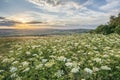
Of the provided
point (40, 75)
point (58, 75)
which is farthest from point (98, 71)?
point (40, 75)

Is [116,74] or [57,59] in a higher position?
[57,59]

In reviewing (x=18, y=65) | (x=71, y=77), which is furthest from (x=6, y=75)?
(x=71, y=77)

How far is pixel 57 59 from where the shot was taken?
344 inches

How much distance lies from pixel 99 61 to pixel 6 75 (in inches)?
144

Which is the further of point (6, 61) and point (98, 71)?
point (6, 61)

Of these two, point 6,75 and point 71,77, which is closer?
point 71,77

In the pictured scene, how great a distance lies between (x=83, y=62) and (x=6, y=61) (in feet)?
11.2

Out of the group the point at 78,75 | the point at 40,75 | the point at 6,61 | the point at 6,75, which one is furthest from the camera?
the point at 6,61

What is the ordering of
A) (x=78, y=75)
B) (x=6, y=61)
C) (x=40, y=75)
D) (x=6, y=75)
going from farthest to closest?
(x=6, y=61), (x=6, y=75), (x=40, y=75), (x=78, y=75)

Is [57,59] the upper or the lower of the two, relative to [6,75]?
upper

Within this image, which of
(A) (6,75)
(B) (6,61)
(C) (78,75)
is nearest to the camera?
(C) (78,75)

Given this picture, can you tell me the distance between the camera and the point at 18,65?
9.05 m

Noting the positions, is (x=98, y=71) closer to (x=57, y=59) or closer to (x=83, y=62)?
(x=83, y=62)

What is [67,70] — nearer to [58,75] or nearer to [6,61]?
[58,75]
